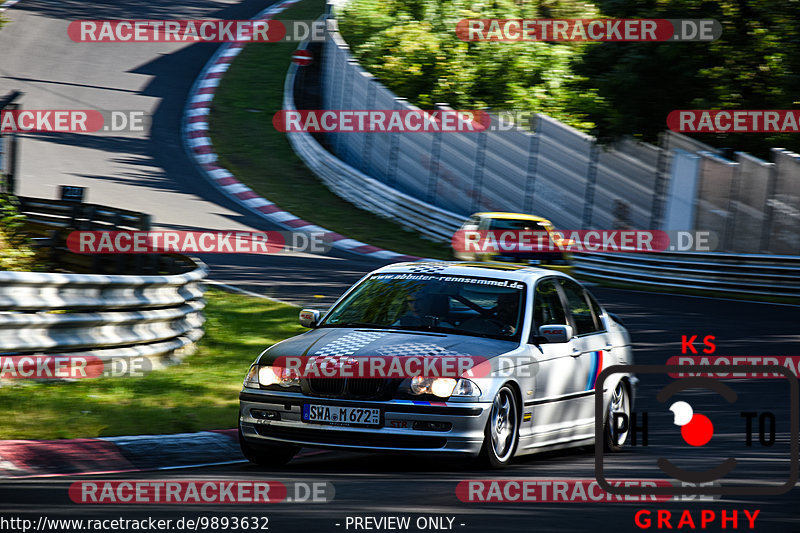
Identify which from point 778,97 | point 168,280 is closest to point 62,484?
point 168,280

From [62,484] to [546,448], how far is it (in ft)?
10.9

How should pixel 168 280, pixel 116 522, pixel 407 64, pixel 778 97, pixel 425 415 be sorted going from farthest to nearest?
pixel 407 64 < pixel 778 97 < pixel 168 280 < pixel 425 415 < pixel 116 522

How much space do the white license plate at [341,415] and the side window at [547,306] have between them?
162 centimetres

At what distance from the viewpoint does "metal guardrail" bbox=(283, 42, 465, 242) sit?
2544cm

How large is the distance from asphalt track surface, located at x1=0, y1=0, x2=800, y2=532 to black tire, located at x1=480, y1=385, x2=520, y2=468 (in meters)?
0.13

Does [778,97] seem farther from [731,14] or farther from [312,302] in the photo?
[312,302]

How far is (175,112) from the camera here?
33594mm

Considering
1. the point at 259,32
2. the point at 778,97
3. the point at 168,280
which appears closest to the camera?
the point at 168,280

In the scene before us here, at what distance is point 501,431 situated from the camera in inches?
288

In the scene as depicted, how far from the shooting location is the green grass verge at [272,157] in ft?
83.6

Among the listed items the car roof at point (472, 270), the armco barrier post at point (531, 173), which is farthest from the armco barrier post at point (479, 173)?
the car roof at point (472, 270)

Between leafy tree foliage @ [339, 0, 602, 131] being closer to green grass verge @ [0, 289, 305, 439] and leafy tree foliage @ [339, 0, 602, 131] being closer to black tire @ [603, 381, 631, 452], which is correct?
green grass verge @ [0, 289, 305, 439]

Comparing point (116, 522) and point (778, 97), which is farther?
point (778, 97)

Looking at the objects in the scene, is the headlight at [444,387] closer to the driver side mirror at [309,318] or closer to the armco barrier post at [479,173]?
the driver side mirror at [309,318]
